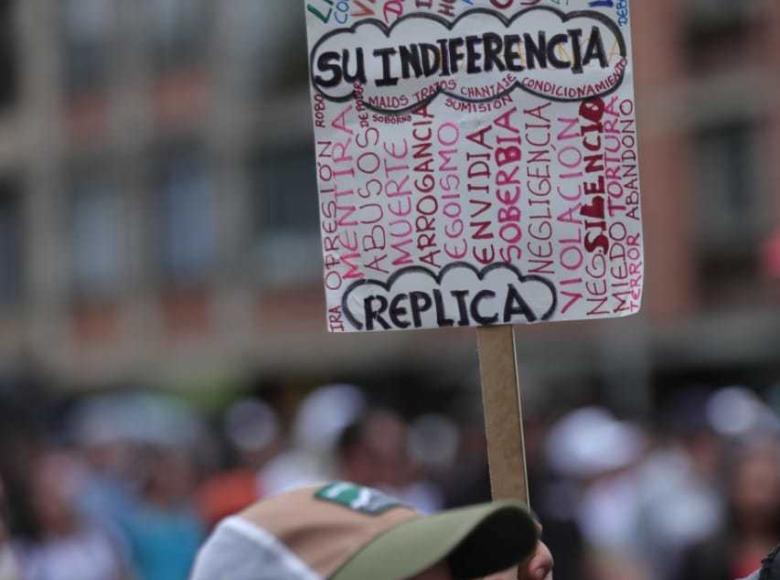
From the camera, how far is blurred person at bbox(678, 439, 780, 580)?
5.88 m

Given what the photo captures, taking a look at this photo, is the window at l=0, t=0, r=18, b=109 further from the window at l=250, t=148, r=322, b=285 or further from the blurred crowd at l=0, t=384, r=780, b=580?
the blurred crowd at l=0, t=384, r=780, b=580

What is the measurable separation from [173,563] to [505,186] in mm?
5228

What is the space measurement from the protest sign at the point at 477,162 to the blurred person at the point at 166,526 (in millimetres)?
5001

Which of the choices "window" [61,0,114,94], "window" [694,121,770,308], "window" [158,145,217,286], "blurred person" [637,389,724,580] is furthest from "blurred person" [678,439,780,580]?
"window" [61,0,114,94]

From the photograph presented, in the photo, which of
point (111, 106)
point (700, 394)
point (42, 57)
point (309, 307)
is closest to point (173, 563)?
point (700, 394)

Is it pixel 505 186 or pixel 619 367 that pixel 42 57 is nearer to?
pixel 619 367

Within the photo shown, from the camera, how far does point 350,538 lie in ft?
8.60

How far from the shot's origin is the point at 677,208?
2200cm

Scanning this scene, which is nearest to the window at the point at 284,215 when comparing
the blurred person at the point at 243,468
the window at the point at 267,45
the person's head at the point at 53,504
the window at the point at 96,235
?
the window at the point at 267,45

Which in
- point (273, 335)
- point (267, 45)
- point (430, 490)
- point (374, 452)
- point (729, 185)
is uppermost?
point (267, 45)

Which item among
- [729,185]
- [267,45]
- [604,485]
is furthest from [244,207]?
[604,485]

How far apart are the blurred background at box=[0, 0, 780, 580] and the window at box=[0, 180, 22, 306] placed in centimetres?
6

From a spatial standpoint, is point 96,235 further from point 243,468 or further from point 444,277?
point 444,277

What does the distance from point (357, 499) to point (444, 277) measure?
0.62m
